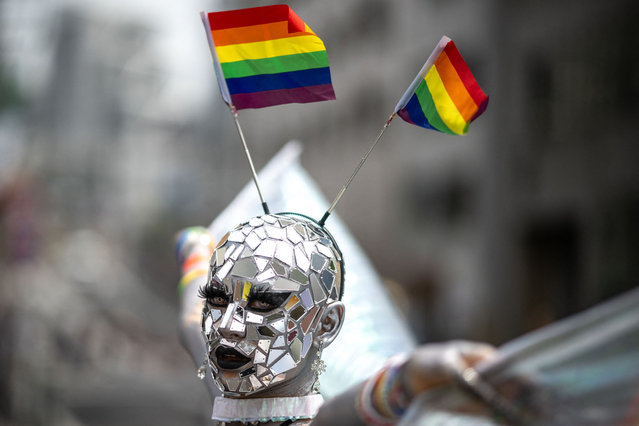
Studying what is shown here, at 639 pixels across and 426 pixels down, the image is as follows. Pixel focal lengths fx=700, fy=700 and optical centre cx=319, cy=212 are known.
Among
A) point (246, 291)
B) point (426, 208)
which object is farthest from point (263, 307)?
point (426, 208)

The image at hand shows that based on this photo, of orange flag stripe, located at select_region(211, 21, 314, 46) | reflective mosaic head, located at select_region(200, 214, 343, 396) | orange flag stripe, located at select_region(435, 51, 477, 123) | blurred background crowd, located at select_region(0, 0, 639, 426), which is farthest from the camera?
blurred background crowd, located at select_region(0, 0, 639, 426)

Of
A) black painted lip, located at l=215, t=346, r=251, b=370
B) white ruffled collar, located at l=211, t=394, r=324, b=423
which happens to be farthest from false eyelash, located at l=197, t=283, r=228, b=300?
white ruffled collar, located at l=211, t=394, r=324, b=423

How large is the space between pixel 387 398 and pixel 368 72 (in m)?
20.9

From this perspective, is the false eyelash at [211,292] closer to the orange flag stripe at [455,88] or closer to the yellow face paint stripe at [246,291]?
the yellow face paint stripe at [246,291]

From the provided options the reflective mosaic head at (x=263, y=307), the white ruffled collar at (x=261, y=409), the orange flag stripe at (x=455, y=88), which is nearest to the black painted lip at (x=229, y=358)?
the reflective mosaic head at (x=263, y=307)

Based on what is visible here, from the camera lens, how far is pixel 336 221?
9.20 feet

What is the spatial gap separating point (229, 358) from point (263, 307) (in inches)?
5.7

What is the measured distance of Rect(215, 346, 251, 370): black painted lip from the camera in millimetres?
1631

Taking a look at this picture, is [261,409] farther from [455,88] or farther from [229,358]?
[455,88]

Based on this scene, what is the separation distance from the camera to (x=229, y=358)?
1639mm

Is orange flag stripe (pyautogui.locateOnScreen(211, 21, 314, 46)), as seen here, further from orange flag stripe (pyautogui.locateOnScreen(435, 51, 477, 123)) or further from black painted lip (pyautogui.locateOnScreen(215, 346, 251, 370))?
black painted lip (pyautogui.locateOnScreen(215, 346, 251, 370))

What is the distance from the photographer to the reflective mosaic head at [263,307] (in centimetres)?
163

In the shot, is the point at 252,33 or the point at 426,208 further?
the point at 426,208

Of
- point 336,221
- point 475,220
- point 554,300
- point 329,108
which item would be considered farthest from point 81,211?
point 336,221
